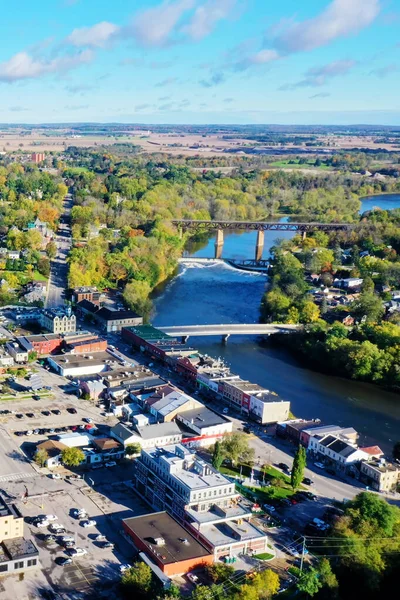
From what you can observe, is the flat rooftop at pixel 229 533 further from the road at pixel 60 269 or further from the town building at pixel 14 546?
the road at pixel 60 269

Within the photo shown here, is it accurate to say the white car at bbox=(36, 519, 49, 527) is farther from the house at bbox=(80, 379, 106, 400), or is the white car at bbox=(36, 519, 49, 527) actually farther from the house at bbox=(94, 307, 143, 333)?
the house at bbox=(94, 307, 143, 333)

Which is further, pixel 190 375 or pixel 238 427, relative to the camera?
pixel 190 375

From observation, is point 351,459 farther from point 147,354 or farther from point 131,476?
point 147,354

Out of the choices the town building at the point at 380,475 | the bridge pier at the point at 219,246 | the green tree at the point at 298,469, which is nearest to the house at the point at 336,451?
the town building at the point at 380,475

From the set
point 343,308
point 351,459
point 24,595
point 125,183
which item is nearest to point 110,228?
point 125,183

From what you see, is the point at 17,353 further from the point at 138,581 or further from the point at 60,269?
the point at 60,269

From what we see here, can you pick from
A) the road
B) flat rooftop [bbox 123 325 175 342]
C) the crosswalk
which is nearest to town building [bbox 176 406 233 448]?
the crosswalk
